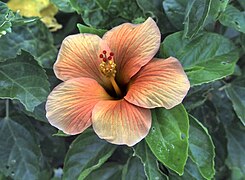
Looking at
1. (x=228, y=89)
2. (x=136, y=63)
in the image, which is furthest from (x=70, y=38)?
(x=228, y=89)

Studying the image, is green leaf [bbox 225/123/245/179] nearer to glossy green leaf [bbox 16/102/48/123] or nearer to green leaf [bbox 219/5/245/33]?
green leaf [bbox 219/5/245/33]

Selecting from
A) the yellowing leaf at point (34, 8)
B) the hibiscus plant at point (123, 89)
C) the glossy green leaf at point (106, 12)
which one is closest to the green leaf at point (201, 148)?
the hibiscus plant at point (123, 89)

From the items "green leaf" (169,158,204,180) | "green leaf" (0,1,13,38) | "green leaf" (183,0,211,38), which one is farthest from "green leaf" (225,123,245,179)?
"green leaf" (0,1,13,38)

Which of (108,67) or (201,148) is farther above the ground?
(108,67)

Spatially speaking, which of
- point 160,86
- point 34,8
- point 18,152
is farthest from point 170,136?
point 34,8

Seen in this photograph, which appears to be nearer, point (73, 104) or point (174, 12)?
point (73, 104)

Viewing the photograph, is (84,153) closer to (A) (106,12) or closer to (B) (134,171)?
(B) (134,171)

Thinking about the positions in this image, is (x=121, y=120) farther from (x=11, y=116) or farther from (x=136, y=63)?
(x=11, y=116)
